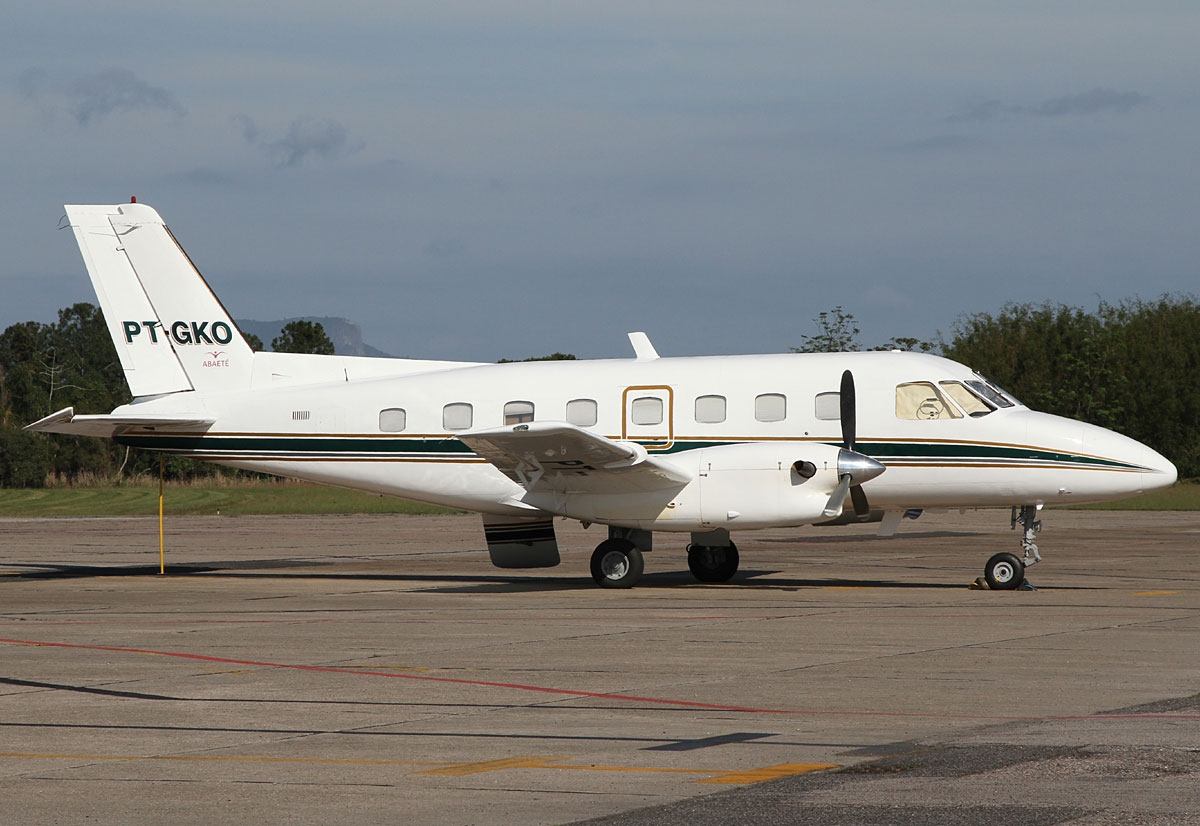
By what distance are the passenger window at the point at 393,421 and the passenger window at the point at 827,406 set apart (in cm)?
614

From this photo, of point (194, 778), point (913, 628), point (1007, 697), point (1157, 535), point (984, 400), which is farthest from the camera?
point (1157, 535)

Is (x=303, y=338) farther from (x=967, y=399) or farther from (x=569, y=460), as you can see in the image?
(x=967, y=399)

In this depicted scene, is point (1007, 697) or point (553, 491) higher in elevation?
point (553, 491)

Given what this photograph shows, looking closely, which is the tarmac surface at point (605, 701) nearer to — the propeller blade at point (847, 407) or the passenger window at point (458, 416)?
the propeller blade at point (847, 407)

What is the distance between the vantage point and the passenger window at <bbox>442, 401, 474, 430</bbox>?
68.1ft

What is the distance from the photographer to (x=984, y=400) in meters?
19.2

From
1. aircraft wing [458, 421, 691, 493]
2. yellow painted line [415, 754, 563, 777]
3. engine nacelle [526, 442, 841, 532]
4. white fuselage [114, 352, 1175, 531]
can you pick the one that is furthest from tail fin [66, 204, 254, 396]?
yellow painted line [415, 754, 563, 777]

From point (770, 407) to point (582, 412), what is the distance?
8.89ft

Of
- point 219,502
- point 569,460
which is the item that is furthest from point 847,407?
point 219,502

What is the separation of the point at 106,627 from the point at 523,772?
914 centimetres

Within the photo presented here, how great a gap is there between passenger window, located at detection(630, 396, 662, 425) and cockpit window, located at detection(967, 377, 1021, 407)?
169 inches

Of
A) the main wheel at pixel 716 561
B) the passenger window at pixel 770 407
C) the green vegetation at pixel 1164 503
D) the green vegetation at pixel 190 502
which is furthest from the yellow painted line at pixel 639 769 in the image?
the green vegetation at pixel 190 502

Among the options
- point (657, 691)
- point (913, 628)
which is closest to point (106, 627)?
point (657, 691)

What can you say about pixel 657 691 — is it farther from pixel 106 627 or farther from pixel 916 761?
pixel 106 627
